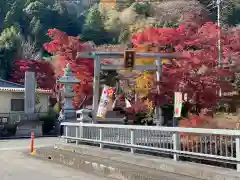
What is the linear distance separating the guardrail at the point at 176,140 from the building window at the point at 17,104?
1950 centimetres

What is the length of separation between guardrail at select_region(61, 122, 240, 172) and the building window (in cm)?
1950

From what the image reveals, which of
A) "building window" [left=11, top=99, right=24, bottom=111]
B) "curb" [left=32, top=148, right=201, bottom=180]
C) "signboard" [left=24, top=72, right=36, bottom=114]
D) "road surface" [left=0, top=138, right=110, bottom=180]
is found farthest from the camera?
"building window" [left=11, top=99, right=24, bottom=111]

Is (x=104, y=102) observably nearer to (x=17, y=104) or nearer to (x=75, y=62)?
(x=75, y=62)

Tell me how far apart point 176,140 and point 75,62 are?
23.3 m

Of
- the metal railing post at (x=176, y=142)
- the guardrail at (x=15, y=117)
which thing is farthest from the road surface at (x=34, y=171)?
the guardrail at (x=15, y=117)

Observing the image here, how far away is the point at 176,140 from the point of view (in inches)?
365

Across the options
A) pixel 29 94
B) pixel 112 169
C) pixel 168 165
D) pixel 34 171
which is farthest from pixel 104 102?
pixel 29 94

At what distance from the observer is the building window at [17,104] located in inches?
1241

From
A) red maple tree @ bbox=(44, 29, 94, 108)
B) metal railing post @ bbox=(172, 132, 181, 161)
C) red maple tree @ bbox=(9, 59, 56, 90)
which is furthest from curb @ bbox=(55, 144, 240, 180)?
red maple tree @ bbox=(9, 59, 56, 90)

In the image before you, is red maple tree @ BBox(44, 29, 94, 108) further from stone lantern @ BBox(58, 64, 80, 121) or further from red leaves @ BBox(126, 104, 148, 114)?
red leaves @ BBox(126, 104, 148, 114)

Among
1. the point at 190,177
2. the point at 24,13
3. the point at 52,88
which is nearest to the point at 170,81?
the point at 190,177

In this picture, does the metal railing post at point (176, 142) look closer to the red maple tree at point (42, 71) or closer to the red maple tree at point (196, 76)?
the red maple tree at point (196, 76)

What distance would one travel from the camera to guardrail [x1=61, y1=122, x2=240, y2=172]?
308 inches

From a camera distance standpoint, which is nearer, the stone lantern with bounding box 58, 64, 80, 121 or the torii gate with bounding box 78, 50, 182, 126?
the torii gate with bounding box 78, 50, 182, 126
